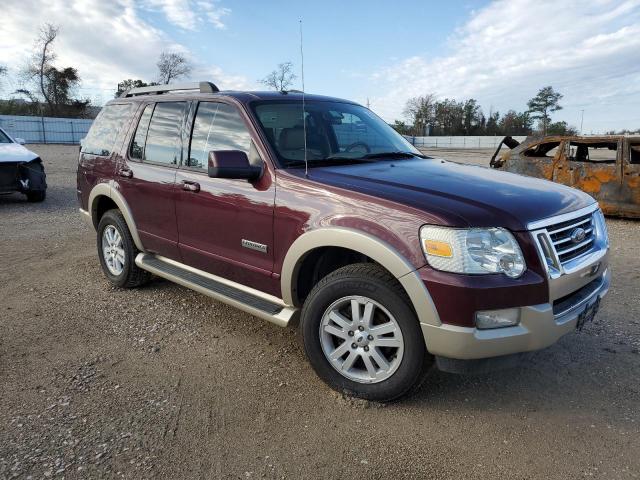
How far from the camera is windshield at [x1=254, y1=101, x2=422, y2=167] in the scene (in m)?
3.60

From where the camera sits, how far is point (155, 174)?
4293mm

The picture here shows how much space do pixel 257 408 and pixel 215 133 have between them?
2.08 metres

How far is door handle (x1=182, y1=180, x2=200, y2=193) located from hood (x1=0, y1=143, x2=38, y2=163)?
7.91m

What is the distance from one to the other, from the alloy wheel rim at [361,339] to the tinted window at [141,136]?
2.58 meters

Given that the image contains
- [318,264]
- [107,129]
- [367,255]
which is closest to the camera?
[367,255]

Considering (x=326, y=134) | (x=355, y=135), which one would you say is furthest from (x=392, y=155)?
(x=326, y=134)

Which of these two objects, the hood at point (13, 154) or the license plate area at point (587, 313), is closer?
the license plate area at point (587, 313)

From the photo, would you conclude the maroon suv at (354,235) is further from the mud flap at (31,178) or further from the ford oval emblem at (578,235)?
the mud flap at (31,178)

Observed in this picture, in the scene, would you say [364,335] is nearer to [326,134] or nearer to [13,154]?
[326,134]

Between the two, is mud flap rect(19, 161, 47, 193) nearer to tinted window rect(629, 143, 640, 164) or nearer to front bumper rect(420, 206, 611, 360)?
front bumper rect(420, 206, 611, 360)

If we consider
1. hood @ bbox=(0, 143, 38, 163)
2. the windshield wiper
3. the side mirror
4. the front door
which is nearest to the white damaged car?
hood @ bbox=(0, 143, 38, 163)

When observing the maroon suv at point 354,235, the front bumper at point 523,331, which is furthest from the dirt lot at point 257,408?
the front bumper at point 523,331

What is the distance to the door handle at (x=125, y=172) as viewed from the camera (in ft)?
15.1

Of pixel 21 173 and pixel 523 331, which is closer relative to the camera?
pixel 523 331
